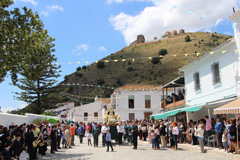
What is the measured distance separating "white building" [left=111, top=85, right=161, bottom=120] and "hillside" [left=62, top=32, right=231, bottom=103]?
99.7ft

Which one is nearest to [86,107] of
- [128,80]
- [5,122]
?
[128,80]

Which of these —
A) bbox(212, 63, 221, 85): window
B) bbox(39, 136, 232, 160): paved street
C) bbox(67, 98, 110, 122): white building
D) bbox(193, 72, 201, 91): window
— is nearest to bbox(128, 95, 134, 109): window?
bbox(67, 98, 110, 122): white building

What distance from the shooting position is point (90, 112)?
5122 centimetres

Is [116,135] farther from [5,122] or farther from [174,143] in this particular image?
[5,122]

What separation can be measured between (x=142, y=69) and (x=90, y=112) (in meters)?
35.8

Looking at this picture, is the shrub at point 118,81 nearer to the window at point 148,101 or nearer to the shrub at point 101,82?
the shrub at point 101,82

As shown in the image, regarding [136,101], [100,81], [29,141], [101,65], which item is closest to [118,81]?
[100,81]

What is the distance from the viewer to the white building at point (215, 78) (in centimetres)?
1382

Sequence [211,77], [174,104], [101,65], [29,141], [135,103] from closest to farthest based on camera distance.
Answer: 1. [29,141]
2. [211,77]
3. [174,104]
4. [135,103]
5. [101,65]

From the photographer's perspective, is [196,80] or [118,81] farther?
[118,81]

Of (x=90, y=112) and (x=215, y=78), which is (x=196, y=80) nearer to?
(x=215, y=78)

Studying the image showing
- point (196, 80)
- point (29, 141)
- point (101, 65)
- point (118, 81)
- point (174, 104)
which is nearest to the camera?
point (29, 141)

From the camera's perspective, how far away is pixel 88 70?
94.4 metres

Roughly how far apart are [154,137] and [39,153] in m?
6.40
